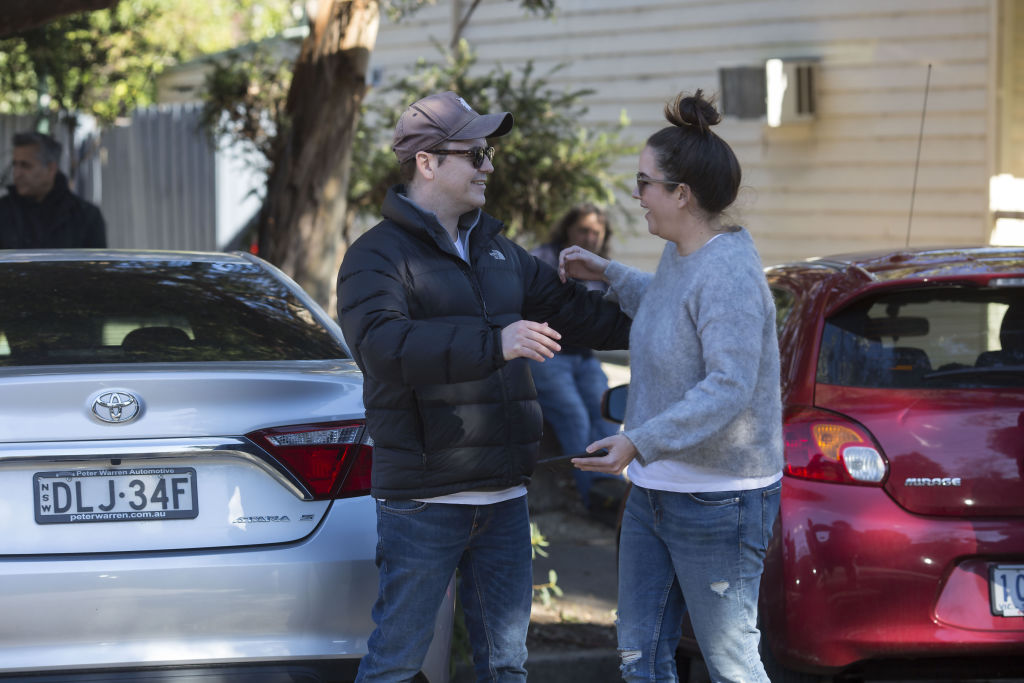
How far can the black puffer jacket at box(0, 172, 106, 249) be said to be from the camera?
7074mm

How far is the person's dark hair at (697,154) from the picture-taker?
309cm

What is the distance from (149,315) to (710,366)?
2.01 metres

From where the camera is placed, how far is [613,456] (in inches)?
115

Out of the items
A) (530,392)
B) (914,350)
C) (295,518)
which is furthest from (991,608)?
(295,518)

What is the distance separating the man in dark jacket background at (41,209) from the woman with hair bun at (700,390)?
4688 millimetres

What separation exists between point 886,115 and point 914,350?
6.65m

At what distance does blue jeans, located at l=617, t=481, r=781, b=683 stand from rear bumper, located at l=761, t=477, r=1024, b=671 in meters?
0.57

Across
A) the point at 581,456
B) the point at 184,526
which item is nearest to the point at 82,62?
the point at 184,526

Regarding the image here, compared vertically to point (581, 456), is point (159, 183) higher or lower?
higher

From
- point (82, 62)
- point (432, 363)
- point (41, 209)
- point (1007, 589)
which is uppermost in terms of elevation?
point (82, 62)

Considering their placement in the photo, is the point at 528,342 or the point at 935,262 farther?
the point at 935,262

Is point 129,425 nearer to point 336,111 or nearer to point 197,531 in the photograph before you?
point 197,531

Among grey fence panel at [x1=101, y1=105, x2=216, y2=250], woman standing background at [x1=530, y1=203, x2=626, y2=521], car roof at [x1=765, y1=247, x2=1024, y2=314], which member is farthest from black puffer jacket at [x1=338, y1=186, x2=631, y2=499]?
grey fence panel at [x1=101, y1=105, x2=216, y2=250]

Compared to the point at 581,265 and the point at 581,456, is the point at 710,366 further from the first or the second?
the point at 581,265
